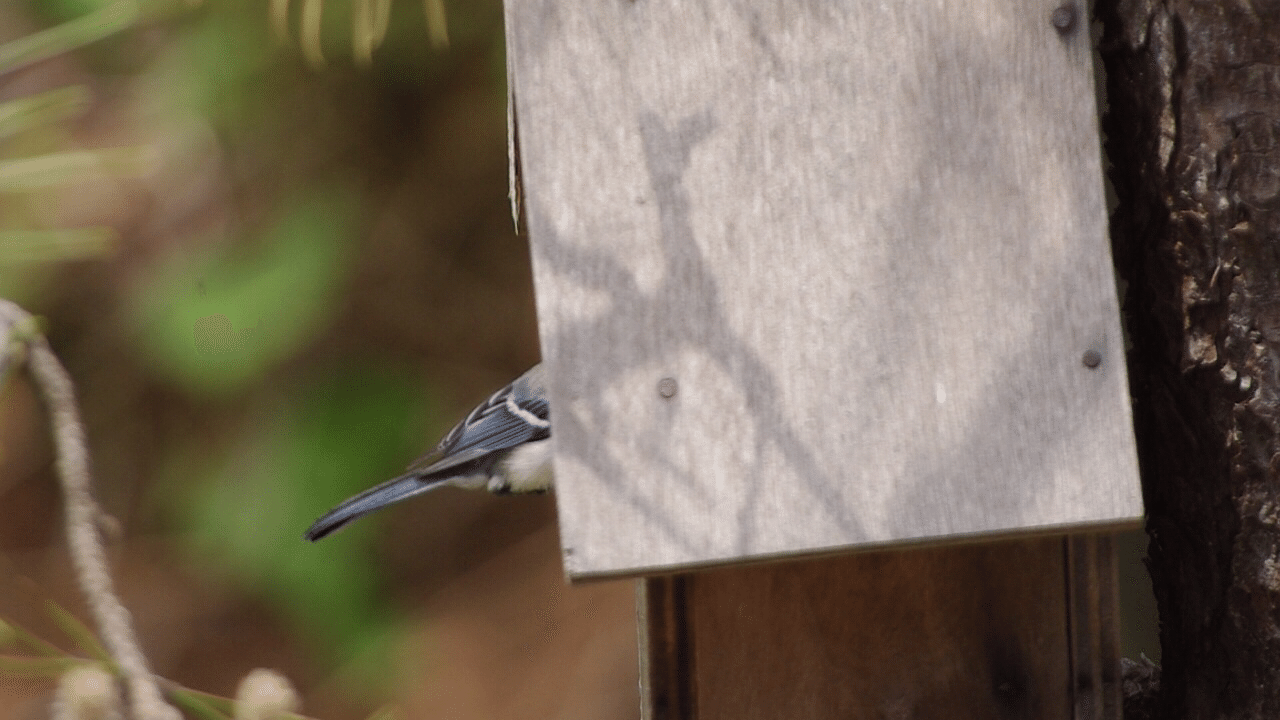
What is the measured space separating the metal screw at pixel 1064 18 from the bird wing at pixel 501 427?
113 cm

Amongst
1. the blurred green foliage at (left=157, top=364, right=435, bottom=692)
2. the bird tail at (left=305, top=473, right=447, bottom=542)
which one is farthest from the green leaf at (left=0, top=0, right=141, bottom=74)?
the blurred green foliage at (left=157, top=364, right=435, bottom=692)

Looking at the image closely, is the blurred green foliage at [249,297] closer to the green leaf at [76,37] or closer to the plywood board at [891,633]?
the green leaf at [76,37]

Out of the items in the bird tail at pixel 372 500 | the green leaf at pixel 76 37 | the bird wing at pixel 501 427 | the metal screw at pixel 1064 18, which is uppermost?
the green leaf at pixel 76 37

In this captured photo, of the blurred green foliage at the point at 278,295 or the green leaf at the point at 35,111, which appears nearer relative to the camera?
the green leaf at the point at 35,111

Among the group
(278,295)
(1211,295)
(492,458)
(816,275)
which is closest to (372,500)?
(492,458)

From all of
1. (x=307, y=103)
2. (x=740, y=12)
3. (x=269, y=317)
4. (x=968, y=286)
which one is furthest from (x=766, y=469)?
(x=307, y=103)

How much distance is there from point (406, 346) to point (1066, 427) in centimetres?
216

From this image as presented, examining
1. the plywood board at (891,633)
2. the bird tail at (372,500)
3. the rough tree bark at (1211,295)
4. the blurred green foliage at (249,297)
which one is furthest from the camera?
the blurred green foliage at (249,297)

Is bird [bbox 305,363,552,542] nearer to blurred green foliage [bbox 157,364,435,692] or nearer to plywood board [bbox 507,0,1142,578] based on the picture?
blurred green foliage [bbox 157,364,435,692]

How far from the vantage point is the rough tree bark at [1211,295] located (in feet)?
4.62

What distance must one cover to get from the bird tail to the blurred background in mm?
672

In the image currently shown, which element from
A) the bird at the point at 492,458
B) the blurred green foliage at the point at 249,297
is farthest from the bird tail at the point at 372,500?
the blurred green foliage at the point at 249,297

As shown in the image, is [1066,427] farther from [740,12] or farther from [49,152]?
[49,152]

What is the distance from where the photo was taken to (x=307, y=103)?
313cm
